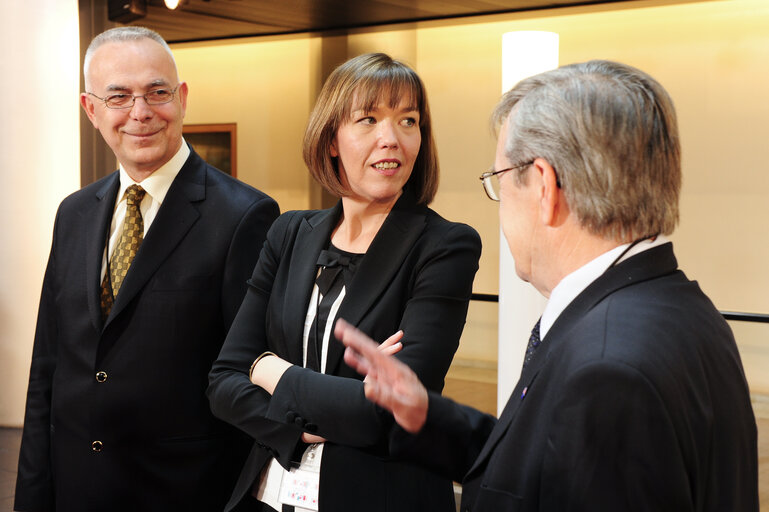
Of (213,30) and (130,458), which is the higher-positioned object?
(213,30)

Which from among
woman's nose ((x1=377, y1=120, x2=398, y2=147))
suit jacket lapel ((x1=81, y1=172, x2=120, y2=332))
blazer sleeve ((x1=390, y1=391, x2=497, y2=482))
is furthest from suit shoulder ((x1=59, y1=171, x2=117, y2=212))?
blazer sleeve ((x1=390, y1=391, x2=497, y2=482))

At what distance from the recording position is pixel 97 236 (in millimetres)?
2678

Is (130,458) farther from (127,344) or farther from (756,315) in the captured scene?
(756,315)

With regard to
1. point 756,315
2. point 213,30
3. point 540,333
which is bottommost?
point 756,315

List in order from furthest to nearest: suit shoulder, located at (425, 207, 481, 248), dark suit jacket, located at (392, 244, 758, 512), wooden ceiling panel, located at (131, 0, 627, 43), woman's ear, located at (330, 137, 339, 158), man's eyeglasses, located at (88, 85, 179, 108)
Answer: wooden ceiling panel, located at (131, 0, 627, 43) → man's eyeglasses, located at (88, 85, 179, 108) → woman's ear, located at (330, 137, 339, 158) → suit shoulder, located at (425, 207, 481, 248) → dark suit jacket, located at (392, 244, 758, 512)

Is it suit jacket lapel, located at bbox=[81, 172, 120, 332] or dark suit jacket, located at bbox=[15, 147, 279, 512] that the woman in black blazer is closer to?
dark suit jacket, located at bbox=[15, 147, 279, 512]

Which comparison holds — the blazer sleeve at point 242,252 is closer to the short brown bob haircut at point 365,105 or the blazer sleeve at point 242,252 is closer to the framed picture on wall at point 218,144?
the short brown bob haircut at point 365,105

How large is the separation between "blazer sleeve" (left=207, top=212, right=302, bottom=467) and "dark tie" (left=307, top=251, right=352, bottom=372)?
0.17 meters

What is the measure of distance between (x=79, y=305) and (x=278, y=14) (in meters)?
5.95

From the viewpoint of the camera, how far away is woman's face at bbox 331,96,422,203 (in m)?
2.27

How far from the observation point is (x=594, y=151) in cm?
135

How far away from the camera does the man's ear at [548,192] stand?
55.8 inches

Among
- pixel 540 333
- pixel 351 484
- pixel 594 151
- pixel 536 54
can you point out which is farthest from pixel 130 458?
pixel 536 54

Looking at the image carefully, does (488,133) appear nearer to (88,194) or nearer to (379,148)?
(88,194)
